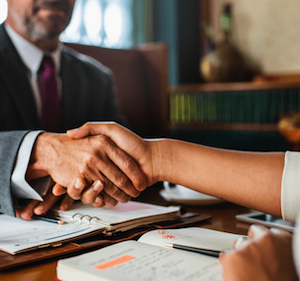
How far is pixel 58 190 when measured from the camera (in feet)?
2.75

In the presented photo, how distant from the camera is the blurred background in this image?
245 cm

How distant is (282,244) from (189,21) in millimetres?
3021

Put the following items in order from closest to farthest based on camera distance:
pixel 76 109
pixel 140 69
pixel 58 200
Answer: pixel 58 200
pixel 76 109
pixel 140 69

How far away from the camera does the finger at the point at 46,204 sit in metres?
0.78

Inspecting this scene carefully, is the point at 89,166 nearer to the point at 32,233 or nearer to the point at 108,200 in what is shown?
the point at 108,200

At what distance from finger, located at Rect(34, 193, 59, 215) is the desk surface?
0.24 m

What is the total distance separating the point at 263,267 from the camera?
0.39 meters

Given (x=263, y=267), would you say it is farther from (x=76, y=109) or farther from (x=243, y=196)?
(x=76, y=109)

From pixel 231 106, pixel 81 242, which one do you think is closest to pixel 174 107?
pixel 231 106

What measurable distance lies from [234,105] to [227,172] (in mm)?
1864

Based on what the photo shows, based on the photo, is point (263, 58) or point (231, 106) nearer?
point (231, 106)

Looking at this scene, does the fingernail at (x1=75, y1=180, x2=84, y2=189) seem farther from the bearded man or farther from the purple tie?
the purple tie

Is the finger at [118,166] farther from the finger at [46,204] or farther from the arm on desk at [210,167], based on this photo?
the finger at [46,204]

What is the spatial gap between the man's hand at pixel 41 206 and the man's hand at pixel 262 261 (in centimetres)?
48
